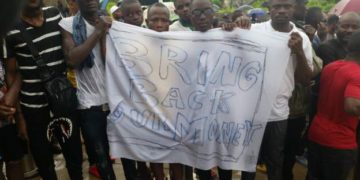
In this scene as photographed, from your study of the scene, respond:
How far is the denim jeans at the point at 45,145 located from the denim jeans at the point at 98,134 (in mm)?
99

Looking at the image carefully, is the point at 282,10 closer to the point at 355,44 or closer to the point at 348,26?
the point at 355,44

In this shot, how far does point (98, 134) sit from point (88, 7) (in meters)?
1.10

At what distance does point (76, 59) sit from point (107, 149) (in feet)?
2.90

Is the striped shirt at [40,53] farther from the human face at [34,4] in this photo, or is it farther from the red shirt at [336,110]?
the red shirt at [336,110]

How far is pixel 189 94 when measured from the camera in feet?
11.1

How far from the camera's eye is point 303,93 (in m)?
3.63

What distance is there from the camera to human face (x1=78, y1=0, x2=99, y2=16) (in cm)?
321

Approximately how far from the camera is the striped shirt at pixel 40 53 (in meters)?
3.16

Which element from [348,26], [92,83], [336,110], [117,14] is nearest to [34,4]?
[92,83]

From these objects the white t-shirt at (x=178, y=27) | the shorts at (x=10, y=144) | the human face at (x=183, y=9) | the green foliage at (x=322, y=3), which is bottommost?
the green foliage at (x=322, y=3)

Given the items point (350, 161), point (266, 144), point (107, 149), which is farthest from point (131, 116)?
point (350, 161)

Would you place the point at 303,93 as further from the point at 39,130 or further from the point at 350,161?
the point at 39,130

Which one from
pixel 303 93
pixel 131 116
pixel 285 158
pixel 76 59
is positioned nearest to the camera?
pixel 76 59

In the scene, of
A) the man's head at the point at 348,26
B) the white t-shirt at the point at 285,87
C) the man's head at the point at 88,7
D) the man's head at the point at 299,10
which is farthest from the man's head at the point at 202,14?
the man's head at the point at 299,10
